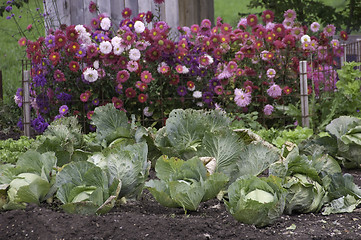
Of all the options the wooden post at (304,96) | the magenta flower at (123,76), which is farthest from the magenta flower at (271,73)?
the magenta flower at (123,76)

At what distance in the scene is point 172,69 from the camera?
19.6ft

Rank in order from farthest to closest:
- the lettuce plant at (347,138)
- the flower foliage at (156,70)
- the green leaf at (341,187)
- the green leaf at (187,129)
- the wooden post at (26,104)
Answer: the wooden post at (26,104), the flower foliage at (156,70), the lettuce plant at (347,138), the green leaf at (187,129), the green leaf at (341,187)

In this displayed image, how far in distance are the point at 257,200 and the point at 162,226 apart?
0.44m

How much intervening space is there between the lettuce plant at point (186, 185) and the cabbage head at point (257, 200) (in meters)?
0.12

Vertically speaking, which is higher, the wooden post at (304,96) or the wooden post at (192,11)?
the wooden post at (192,11)

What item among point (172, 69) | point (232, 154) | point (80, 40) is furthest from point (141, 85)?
point (232, 154)

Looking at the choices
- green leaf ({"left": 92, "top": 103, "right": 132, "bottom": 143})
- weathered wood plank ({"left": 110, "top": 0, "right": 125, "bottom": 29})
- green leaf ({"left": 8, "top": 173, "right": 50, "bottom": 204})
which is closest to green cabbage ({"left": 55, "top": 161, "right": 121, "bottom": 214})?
green leaf ({"left": 8, "top": 173, "right": 50, "bottom": 204})

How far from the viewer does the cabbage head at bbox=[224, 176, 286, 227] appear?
219cm

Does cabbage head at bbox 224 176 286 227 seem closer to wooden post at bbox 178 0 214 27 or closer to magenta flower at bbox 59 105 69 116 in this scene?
magenta flower at bbox 59 105 69 116

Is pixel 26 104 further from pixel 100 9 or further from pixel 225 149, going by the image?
pixel 225 149

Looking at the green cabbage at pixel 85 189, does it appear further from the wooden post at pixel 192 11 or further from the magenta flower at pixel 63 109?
the wooden post at pixel 192 11

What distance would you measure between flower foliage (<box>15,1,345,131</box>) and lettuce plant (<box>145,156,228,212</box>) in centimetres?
320

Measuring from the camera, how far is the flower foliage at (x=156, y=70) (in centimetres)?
567

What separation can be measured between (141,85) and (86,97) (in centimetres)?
62
